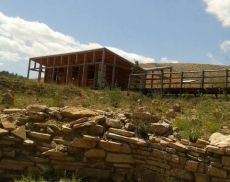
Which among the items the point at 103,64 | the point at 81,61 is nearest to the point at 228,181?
the point at 103,64

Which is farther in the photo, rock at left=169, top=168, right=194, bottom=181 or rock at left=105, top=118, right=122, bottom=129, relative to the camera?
rock at left=105, top=118, right=122, bottom=129

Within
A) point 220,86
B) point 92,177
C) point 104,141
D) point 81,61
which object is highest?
point 81,61

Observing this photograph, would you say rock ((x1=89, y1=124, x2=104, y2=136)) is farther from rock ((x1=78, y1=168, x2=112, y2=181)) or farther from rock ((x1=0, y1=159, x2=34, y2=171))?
rock ((x1=0, y1=159, x2=34, y2=171))

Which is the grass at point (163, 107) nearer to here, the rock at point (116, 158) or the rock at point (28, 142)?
the rock at point (116, 158)

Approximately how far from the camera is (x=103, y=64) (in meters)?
26.7

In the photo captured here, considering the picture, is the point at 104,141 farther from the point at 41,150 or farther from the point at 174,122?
the point at 174,122

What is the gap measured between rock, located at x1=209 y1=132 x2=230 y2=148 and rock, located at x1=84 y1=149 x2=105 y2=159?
2298mm

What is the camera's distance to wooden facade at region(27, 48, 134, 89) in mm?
27736

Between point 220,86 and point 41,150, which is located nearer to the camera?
point 41,150

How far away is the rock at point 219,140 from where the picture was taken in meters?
8.14

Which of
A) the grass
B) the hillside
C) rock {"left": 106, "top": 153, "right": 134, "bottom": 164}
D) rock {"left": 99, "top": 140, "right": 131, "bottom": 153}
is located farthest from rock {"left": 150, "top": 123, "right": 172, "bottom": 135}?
rock {"left": 106, "top": 153, "right": 134, "bottom": 164}

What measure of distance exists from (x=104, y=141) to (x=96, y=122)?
582mm

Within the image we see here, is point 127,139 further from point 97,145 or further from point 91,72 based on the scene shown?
point 91,72

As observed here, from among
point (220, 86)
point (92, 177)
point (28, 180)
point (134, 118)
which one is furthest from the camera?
point (220, 86)
